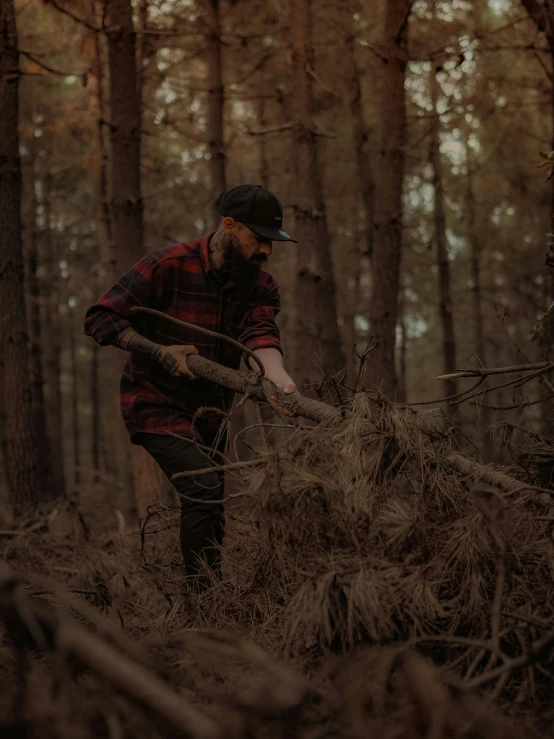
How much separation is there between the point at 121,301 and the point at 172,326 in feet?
1.07

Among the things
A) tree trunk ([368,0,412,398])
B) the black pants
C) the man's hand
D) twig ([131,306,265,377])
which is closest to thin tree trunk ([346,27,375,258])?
tree trunk ([368,0,412,398])

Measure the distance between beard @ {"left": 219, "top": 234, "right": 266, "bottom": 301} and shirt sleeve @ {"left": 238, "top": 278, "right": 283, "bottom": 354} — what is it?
0.60ft

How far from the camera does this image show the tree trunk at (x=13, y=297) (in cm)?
738

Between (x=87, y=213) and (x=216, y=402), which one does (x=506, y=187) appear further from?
(x=216, y=402)

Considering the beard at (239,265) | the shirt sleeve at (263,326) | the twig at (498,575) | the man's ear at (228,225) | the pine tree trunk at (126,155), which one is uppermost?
the pine tree trunk at (126,155)

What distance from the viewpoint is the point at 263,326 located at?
179 inches

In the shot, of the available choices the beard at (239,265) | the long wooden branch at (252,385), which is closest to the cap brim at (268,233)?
the beard at (239,265)

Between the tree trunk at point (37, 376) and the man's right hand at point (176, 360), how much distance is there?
628cm

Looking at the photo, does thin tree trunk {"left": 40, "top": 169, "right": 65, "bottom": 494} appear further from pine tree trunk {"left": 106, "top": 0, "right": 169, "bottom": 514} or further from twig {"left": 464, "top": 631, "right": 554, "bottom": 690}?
twig {"left": 464, "top": 631, "right": 554, "bottom": 690}

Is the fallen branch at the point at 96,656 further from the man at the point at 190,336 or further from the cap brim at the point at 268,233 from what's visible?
the cap brim at the point at 268,233

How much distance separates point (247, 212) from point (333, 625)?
220 cm

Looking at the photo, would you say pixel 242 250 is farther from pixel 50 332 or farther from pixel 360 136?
pixel 50 332

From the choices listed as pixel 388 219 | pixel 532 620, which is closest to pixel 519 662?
pixel 532 620

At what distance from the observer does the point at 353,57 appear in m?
10.3
